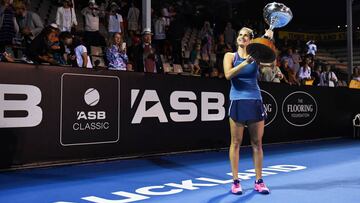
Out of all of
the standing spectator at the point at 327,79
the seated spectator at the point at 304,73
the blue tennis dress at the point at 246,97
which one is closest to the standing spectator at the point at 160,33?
the seated spectator at the point at 304,73

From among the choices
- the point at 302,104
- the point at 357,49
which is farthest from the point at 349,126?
the point at 357,49

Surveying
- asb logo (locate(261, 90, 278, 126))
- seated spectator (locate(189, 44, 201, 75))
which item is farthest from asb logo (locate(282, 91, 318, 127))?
seated spectator (locate(189, 44, 201, 75))

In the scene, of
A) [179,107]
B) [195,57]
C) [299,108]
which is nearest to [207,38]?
[195,57]

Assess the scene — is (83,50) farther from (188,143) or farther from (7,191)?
(7,191)

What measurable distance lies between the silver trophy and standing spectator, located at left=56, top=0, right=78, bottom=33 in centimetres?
586

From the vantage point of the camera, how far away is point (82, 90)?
224 inches

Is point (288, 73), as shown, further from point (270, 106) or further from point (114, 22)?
point (114, 22)

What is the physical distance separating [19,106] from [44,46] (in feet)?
7.21

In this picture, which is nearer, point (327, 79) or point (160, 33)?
point (160, 33)

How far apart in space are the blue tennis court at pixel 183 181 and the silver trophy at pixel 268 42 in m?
1.27

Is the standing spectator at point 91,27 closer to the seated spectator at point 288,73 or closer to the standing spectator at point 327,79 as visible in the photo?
the seated spectator at point 288,73

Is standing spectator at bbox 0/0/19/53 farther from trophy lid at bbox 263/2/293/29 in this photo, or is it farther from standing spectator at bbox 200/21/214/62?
standing spectator at bbox 200/21/214/62

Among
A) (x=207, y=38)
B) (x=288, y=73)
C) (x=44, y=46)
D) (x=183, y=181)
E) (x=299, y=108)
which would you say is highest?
(x=207, y=38)

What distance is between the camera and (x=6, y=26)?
25.5 ft
